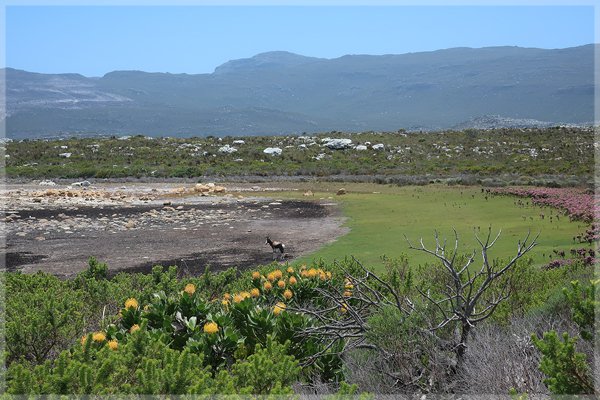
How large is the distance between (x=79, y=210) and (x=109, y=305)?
18029mm

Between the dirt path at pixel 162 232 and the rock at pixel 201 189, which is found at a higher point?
the rock at pixel 201 189

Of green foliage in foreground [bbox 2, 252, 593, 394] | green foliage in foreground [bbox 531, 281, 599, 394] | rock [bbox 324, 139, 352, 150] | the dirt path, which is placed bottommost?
the dirt path

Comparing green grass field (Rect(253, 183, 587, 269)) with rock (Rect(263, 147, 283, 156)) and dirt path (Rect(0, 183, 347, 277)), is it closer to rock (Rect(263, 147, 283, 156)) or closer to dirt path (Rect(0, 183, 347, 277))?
dirt path (Rect(0, 183, 347, 277))

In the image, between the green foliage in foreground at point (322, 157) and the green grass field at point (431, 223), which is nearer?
the green grass field at point (431, 223)

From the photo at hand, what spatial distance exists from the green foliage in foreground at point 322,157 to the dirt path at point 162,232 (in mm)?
18480

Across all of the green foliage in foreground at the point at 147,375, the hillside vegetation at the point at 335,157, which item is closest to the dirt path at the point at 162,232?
the green foliage in foreground at the point at 147,375

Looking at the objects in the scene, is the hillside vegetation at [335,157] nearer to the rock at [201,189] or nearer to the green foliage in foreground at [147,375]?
the rock at [201,189]

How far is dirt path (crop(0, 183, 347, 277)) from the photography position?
1453 cm

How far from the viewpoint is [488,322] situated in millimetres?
6121

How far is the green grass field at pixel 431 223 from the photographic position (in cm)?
1384

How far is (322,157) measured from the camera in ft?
189

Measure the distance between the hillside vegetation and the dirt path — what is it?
15.6 meters

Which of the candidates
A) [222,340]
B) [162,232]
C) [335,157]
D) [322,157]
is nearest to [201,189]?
[162,232]

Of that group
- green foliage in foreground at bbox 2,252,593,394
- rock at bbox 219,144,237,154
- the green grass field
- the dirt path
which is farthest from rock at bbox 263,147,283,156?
green foliage in foreground at bbox 2,252,593,394
